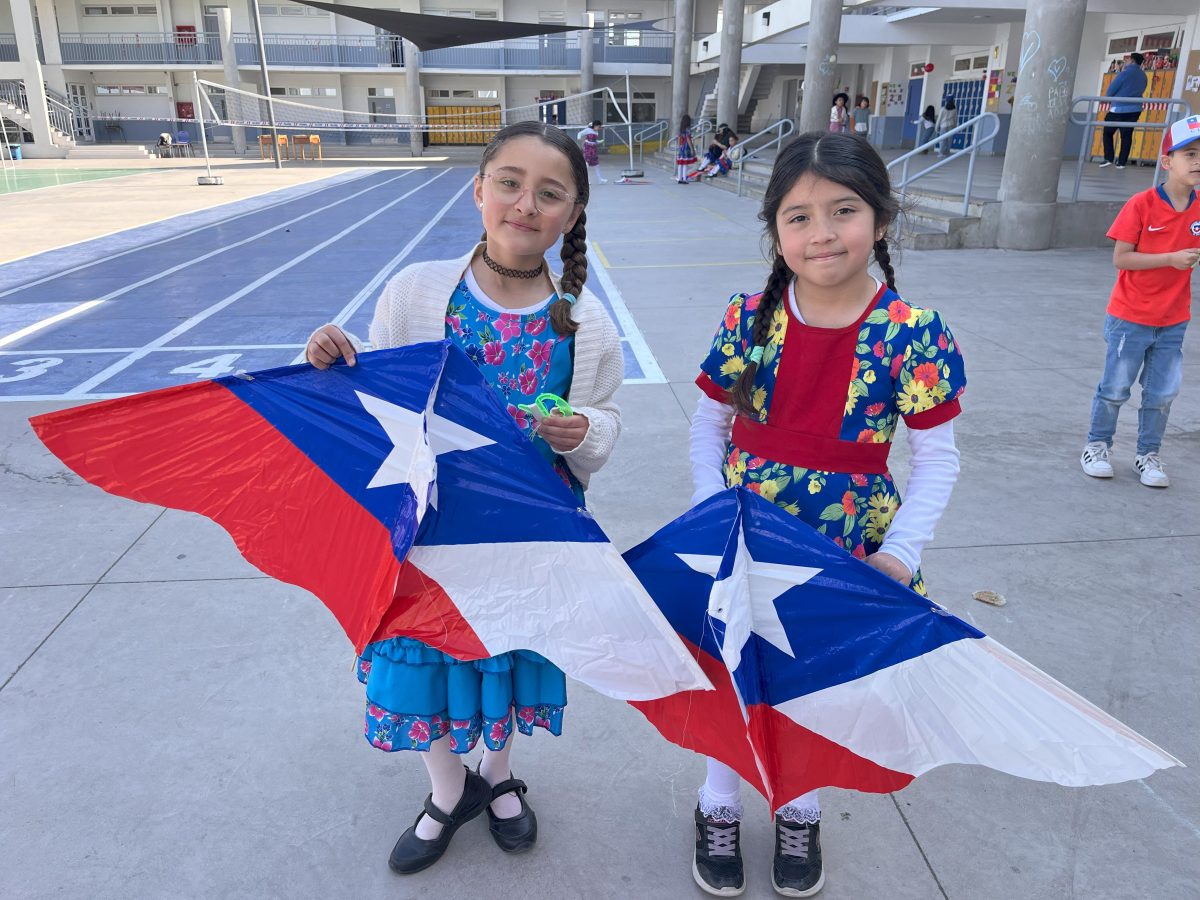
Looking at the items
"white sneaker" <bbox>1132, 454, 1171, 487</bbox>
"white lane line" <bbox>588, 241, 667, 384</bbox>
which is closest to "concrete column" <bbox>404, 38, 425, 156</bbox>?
"white lane line" <bbox>588, 241, 667, 384</bbox>

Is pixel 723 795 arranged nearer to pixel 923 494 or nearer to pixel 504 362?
pixel 923 494

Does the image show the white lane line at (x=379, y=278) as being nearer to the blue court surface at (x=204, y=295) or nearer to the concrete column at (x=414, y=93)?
the blue court surface at (x=204, y=295)

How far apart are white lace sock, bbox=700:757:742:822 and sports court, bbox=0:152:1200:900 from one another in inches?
6.2

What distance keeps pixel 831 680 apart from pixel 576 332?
0.93 m

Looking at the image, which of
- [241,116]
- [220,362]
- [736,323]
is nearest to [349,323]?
[220,362]

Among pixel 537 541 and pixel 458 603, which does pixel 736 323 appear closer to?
pixel 537 541

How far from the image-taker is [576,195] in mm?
1999

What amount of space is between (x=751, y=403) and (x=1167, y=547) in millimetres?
2631

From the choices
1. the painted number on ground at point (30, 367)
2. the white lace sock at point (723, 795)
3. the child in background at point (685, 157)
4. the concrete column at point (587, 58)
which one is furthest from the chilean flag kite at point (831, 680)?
the concrete column at point (587, 58)

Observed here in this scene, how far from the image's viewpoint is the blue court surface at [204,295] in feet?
20.3

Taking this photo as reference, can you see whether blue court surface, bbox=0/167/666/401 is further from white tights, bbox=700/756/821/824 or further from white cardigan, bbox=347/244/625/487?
white tights, bbox=700/756/821/824

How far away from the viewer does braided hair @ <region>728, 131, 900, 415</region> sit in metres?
1.77

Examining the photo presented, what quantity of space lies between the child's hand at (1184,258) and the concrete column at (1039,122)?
7.89 m

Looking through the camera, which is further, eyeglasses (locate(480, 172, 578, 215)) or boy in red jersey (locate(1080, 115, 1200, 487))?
boy in red jersey (locate(1080, 115, 1200, 487))
